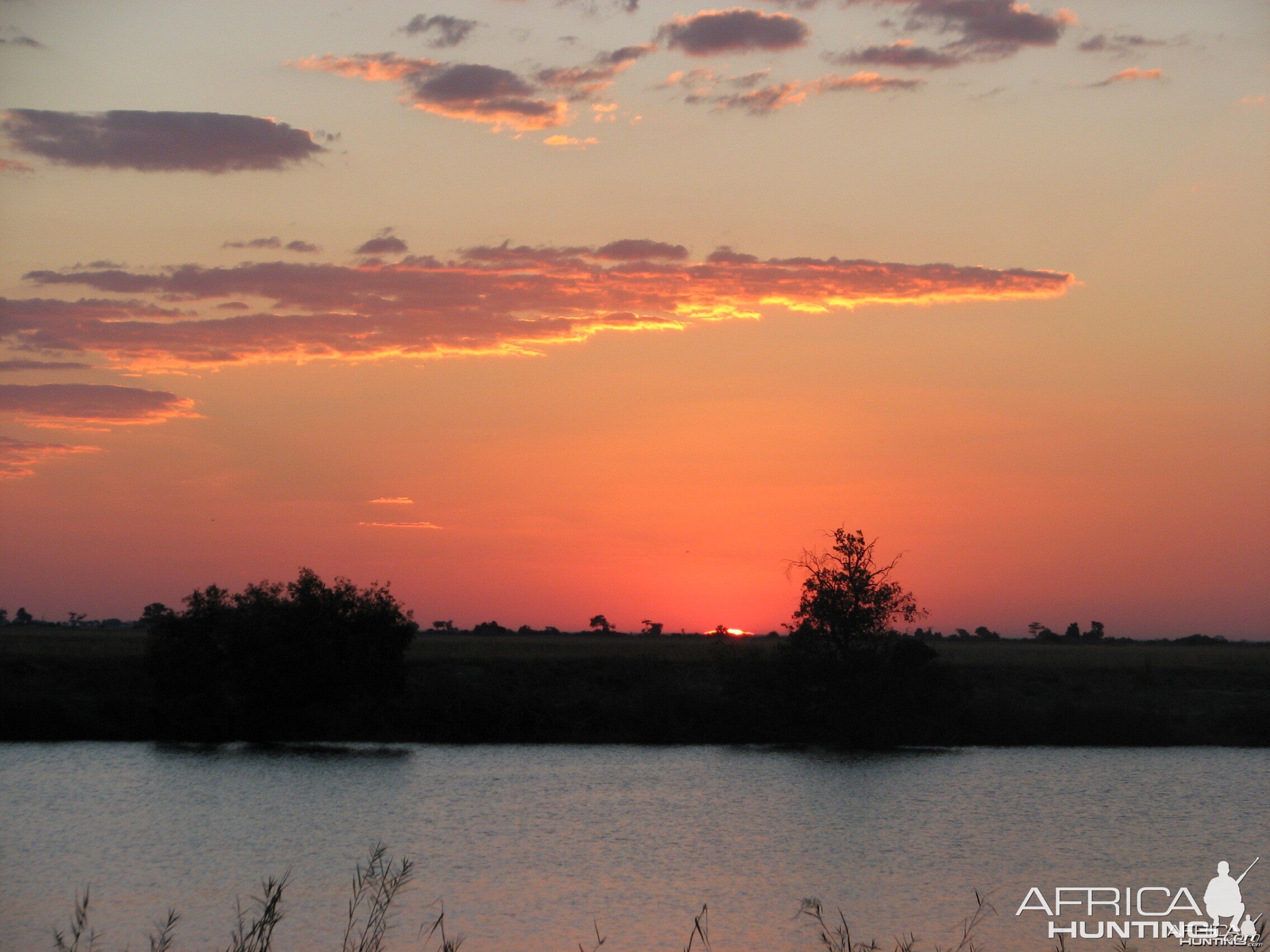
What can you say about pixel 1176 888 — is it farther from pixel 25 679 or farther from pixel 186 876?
pixel 25 679

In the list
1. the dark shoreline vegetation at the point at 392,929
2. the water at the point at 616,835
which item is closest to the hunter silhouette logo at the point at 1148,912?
the water at the point at 616,835

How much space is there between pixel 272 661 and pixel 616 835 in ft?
71.3

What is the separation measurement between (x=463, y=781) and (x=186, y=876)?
15.5m

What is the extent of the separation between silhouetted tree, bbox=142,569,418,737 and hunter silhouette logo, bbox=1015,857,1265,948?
30.9 metres

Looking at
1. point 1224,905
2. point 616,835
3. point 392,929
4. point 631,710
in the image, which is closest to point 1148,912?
point 1224,905

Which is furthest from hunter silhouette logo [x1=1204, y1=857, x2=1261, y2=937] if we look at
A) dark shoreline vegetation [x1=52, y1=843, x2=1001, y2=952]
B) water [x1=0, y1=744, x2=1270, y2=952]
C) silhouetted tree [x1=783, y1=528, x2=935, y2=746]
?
silhouetted tree [x1=783, y1=528, x2=935, y2=746]

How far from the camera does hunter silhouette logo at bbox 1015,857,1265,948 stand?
22.2 meters

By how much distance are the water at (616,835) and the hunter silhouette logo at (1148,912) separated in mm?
614

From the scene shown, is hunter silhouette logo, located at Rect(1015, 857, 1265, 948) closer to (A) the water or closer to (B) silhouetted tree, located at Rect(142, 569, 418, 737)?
(A) the water

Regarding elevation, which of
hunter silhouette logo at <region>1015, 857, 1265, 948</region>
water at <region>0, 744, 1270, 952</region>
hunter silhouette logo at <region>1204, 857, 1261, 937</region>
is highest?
hunter silhouette logo at <region>1204, 857, 1261, 937</region>

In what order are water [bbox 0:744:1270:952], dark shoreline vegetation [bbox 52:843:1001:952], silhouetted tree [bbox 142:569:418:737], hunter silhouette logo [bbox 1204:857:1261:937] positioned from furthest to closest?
silhouetted tree [bbox 142:569:418:737] → water [bbox 0:744:1270:952] → hunter silhouette logo [bbox 1204:857:1261:937] → dark shoreline vegetation [bbox 52:843:1001:952]

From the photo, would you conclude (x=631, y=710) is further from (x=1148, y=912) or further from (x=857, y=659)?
(x=1148, y=912)

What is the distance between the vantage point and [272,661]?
162 feet

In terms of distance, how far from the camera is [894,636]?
172ft
